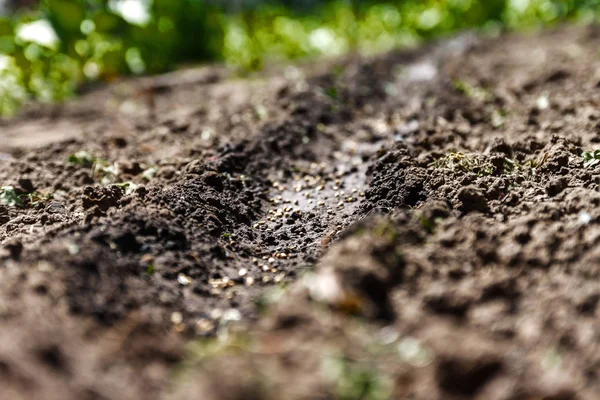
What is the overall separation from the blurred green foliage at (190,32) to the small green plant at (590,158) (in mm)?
3103

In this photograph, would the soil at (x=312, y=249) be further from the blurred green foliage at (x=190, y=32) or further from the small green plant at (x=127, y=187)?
the blurred green foliage at (x=190, y=32)

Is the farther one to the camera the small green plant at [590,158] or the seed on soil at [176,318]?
the small green plant at [590,158]

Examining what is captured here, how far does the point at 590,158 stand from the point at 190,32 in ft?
14.5

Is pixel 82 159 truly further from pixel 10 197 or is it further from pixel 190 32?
pixel 190 32

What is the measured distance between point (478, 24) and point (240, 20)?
9.69 ft

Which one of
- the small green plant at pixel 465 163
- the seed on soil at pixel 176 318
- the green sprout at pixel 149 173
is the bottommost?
the seed on soil at pixel 176 318

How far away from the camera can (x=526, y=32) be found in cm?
628

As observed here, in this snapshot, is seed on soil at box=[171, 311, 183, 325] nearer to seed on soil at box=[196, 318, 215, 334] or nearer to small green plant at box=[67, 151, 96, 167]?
seed on soil at box=[196, 318, 215, 334]

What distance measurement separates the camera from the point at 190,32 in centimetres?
613

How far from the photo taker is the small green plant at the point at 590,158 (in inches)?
107

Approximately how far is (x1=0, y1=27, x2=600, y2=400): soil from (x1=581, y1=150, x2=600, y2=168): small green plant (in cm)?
2

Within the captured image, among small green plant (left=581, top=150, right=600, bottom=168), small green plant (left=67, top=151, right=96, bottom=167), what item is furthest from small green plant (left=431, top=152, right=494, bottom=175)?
small green plant (left=67, top=151, right=96, bottom=167)

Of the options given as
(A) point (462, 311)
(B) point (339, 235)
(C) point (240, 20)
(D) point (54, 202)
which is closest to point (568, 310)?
(A) point (462, 311)

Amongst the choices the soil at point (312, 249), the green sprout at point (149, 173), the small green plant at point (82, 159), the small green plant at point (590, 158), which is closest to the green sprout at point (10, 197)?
the soil at point (312, 249)
